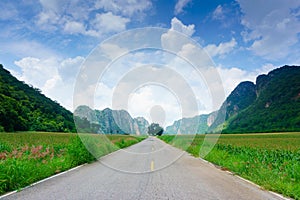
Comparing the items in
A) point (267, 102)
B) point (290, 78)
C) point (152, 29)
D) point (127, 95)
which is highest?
point (290, 78)

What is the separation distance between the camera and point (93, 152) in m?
13.9

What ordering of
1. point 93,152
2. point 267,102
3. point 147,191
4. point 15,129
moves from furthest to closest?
point 267,102 < point 15,129 < point 93,152 < point 147,191

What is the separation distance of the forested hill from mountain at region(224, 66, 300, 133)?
69.9 meters

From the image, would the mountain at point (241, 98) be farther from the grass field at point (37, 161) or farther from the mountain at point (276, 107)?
the grass field at point (37, 161)

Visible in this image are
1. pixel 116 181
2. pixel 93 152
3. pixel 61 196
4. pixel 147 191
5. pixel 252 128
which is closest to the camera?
pixel 61 196

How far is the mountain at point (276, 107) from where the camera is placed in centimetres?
9231

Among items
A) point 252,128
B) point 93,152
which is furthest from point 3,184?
point 252,128

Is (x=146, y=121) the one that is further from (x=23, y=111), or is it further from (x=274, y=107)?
(x=274, y=107)

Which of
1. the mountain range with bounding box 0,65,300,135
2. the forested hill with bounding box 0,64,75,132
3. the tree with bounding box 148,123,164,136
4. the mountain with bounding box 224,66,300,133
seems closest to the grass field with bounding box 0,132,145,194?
the mountain range with bounding box 0,65,300,135

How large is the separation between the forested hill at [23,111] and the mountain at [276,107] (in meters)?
69.9

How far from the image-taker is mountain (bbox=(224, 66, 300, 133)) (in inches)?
3634

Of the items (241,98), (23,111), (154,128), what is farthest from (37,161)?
(241,98)

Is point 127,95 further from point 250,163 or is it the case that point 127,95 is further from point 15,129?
point 15,129

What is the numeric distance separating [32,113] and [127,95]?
53.9 meters
